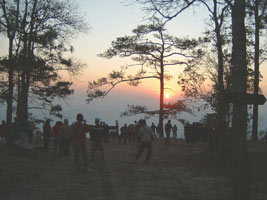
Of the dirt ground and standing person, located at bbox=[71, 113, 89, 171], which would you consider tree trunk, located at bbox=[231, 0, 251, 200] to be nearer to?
the dirt ground

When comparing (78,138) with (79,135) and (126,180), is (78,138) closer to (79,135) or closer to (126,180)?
(79,135)

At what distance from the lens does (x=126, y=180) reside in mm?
9227

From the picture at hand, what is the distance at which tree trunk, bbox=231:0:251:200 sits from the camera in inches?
227

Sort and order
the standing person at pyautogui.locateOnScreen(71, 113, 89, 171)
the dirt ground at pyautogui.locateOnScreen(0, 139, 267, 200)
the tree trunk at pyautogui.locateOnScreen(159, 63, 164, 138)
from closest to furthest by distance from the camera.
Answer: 1. the dirt ground at pyautogui.locateOnScreen(0, 139, 267, 200)
2. the standing person at pyautogui.locateOnScreen(71, 113, 89, 171)
3. the tree trunk at pyautogui.locateOnScreen(159, 63, 164, 138)

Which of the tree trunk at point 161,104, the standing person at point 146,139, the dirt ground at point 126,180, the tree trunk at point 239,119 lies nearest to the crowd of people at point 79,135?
the standing person at point 146,139

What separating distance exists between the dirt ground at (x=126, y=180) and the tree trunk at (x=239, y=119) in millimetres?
750

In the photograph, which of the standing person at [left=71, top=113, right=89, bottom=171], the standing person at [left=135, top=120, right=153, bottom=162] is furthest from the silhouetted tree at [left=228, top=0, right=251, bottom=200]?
the standing person at [left=135, top=120, right=153, bottom=162]

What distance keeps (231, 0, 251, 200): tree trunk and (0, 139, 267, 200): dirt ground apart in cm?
75

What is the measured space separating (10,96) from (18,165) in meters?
7.23

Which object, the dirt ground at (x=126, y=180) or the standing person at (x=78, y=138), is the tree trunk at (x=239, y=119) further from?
the standing person at (x=78, y=138)

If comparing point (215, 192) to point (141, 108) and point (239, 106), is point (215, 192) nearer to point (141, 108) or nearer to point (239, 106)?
point (239, 106)

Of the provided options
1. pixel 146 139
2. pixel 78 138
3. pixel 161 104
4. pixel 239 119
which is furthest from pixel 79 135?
pixel 161 104

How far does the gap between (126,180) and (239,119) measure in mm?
4436

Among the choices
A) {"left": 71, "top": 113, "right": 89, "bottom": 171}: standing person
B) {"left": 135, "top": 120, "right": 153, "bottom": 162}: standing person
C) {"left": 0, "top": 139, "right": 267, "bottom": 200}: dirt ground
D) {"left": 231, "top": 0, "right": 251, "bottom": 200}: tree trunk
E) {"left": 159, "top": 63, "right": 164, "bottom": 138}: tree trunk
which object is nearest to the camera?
{"left": 231, "top": 0, "right": 251, "bottom": 200}: tree trunk
